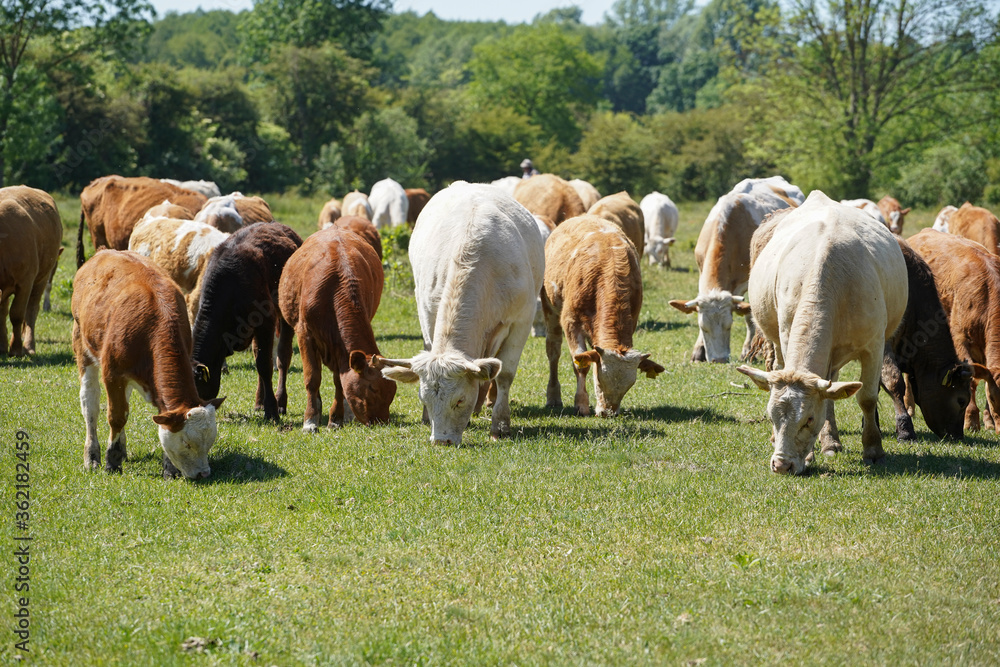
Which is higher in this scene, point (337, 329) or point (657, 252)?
point (337, 329)

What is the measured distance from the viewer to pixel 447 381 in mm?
8250

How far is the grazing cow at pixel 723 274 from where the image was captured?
1335cm

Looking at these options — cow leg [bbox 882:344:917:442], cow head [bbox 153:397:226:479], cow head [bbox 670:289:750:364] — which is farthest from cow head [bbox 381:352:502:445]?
cow head [bbox 670:289:750:364]

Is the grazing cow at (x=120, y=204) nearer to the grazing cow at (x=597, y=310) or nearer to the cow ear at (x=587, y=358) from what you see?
the grazing cow at (x=597, y=310)

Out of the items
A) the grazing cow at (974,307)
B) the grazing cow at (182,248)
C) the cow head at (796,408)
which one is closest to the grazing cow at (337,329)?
the grazing cow at (182,248)

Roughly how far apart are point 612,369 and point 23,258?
8.37m

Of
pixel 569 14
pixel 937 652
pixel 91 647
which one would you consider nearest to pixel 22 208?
pixel 91 647

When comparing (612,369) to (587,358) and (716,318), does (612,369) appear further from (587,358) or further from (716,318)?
(716,318)

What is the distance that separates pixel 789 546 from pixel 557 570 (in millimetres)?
1595

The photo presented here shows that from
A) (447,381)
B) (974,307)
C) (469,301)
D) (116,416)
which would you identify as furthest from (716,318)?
(116,416)

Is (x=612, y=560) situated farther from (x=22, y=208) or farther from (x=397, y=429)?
(x=22, y=208)

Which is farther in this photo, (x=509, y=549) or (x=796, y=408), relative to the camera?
(x=796, y=408)

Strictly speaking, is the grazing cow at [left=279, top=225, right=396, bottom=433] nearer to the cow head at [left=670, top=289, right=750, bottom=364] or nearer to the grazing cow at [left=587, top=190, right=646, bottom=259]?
the cow head at [left=670, top=289, right=750, bottom=364]

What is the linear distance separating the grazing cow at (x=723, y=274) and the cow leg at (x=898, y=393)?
316cm
